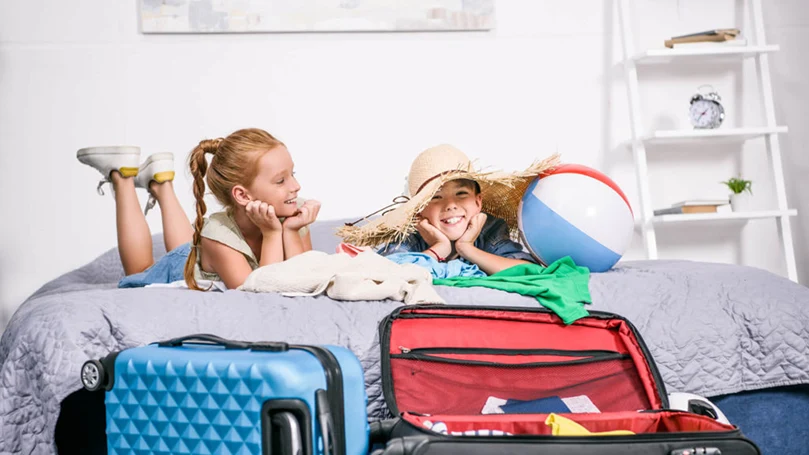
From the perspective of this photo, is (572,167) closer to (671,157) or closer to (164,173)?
(164,173)

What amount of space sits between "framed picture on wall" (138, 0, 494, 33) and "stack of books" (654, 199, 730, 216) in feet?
3.23

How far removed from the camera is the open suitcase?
1.31 meters

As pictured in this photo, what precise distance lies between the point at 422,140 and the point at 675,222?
1061mm

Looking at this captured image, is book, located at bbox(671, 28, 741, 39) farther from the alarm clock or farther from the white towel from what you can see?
the white towel

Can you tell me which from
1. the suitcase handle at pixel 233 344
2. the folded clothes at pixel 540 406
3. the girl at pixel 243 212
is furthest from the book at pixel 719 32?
the suitcase handle at pixel 233 344

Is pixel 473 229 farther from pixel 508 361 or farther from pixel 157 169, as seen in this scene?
pixel 157 169

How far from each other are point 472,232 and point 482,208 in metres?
0.29

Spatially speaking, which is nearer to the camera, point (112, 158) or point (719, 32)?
point (112, 158)

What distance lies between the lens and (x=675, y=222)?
336 cm

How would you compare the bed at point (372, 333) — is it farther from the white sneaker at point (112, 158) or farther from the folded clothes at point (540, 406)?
the white sneaker at point (112, 158)

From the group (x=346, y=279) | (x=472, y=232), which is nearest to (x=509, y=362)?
(x=346, y=279)

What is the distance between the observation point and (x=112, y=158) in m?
2.39

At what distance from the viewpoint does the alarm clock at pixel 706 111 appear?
10.6 feet

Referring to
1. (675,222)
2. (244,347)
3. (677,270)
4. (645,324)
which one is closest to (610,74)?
(675,222)
